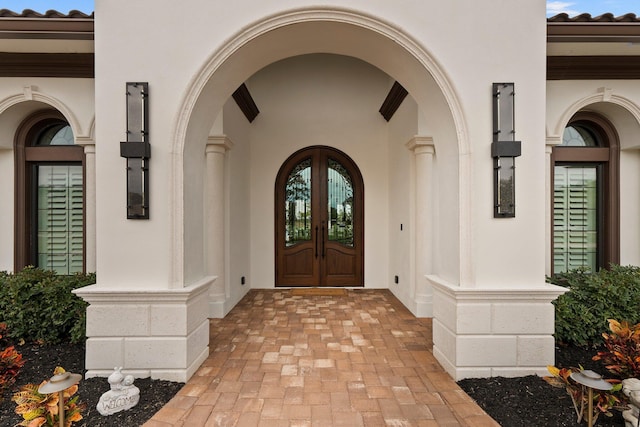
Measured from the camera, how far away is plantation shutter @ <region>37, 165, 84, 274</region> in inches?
169

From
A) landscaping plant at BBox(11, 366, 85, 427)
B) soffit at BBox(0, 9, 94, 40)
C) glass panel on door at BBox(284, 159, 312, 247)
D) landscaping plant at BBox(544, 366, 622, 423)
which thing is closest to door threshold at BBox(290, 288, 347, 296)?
glass panel on door at BBox(284, 159, 312, 247)

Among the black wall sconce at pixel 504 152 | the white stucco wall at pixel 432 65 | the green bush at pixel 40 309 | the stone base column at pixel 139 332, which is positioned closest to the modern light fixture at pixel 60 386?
the stone base column at pixel 139 332

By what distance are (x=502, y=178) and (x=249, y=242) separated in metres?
4.39

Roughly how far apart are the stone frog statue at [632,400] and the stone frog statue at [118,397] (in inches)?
125

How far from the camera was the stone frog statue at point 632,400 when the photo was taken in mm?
1899

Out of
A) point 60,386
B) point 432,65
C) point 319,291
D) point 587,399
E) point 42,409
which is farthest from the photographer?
point 319,291

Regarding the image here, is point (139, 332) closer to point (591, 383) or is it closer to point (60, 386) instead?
point (60, 386)

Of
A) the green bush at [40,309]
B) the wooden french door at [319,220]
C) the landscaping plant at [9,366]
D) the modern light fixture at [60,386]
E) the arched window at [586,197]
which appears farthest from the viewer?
the wooden french door at [319,220]

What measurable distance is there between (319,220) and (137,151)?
3.76 metres

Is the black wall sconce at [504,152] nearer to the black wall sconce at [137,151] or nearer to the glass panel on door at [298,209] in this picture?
the black wall sconce at [137,151]

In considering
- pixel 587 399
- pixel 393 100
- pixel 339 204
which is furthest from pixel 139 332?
pixel 393 100

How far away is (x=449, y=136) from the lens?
113 inches

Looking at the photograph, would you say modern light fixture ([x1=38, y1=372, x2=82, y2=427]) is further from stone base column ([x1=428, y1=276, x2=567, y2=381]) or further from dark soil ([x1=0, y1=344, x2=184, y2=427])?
stone base column ([x1=428, y1=276, x2=567, y2=381])

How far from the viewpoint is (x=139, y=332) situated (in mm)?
2609
